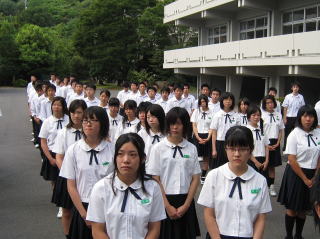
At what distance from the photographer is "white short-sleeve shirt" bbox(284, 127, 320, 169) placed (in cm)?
489

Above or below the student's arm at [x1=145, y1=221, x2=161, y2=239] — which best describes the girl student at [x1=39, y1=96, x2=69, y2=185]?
above

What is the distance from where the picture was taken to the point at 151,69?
1629 inches

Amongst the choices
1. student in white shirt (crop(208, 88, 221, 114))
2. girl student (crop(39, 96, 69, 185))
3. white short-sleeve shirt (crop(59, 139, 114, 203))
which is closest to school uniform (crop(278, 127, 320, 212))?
white short-sleeve shirt (crop(59, 139, 114, 203))

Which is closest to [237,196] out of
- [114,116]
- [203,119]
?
[114,116]

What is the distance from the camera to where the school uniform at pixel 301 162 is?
16.1 ft

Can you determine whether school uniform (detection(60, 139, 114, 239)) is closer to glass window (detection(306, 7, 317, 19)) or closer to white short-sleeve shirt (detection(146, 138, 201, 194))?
white short-sleeve shirt (detection(146, 138, 201, 194))

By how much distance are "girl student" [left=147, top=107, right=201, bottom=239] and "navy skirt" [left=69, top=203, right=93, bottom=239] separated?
71 centimetres

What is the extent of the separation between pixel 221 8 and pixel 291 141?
18128mm

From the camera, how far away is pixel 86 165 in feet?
12.4

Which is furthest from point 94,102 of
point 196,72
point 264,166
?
point 196,72

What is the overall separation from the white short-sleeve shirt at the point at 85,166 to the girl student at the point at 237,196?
1.07m

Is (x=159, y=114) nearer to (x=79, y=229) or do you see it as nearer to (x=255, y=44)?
(x=79, y=229)

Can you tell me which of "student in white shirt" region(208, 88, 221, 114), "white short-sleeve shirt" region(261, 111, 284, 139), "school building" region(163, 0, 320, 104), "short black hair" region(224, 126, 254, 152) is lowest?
"white short-sleeve shirt" region(261, 111, 284, 139)

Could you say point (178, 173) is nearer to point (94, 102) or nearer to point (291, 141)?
point (291, 141)
